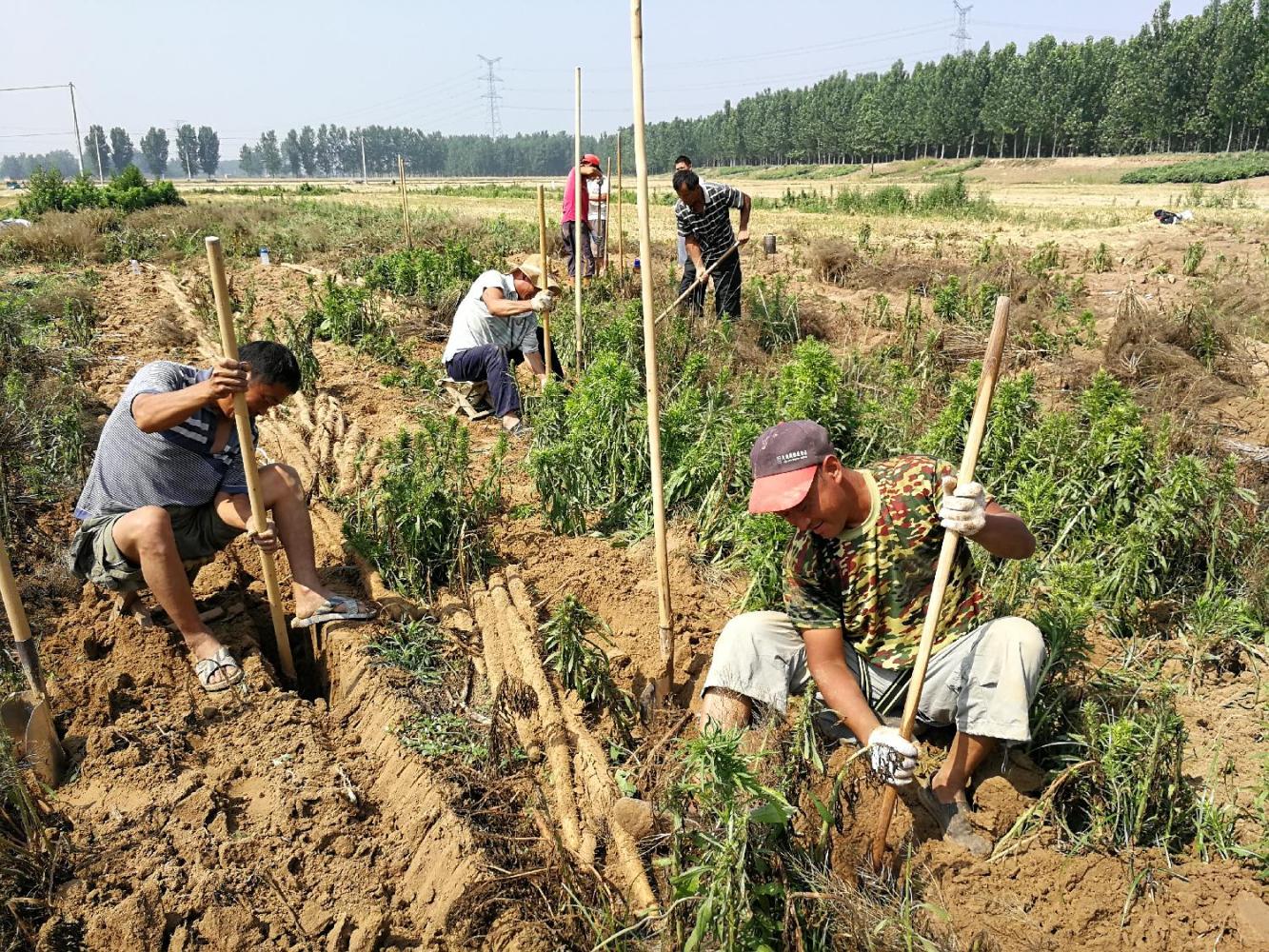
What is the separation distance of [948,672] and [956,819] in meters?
0.43

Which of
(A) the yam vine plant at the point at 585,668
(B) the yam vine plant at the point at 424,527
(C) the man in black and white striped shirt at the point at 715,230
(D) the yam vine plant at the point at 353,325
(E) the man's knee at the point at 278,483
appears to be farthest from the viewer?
(D) the yam vine plant at the point at 353,325

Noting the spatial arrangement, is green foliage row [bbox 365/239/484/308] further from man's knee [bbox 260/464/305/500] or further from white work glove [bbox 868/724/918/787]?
white work glove [bbox 868/724/918/787]

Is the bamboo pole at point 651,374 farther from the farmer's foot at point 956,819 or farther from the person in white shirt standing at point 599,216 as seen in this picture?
the person in white shirt standing at point 599,216

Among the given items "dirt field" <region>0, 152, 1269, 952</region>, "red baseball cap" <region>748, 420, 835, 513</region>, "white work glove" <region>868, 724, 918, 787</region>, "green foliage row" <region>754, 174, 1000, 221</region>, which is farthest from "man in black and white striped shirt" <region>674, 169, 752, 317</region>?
"green foliage row" <region>754, 174, 1000, 221</region>

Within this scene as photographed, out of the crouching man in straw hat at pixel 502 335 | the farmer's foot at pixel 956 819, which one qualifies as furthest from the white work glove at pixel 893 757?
the crouching man in straw hat at pixel 502 335

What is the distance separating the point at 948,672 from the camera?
270 cm

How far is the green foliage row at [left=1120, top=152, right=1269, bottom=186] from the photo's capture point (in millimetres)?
31328

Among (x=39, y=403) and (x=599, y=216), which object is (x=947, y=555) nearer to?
(x=39, y=403)

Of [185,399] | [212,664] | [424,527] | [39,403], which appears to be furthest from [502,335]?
[212,664]

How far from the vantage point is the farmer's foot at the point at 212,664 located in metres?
3.43

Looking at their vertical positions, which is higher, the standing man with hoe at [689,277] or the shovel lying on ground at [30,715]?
the standing man with hoe at [689,277]

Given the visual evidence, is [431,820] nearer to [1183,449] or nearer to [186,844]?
[186,844]

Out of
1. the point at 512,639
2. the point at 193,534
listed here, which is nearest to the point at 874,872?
the point at 512,639

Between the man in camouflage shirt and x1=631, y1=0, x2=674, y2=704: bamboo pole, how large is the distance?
42 cm
